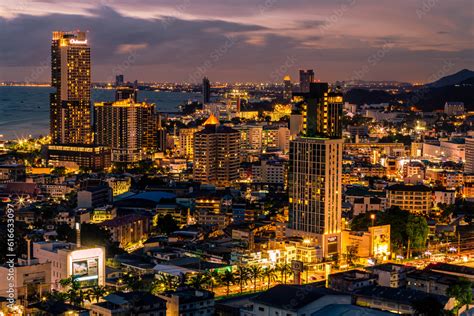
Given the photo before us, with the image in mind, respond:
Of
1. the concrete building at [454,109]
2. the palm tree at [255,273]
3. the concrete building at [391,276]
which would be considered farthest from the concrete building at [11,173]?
the concrete building at [454,109]

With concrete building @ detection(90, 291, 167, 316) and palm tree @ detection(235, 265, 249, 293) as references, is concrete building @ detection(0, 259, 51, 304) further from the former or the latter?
palm tree @ detection(235, 265, 249, 293)

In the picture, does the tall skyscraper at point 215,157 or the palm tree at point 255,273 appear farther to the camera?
the tall skyscraper at point 215,157

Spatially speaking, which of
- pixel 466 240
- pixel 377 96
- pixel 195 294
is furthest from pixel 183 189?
pixel 377 96

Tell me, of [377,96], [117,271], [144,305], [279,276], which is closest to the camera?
[144,305]

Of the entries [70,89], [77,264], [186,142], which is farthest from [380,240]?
[70,89]

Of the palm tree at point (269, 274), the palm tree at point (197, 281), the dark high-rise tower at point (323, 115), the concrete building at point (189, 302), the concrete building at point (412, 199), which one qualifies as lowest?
the palm tree at point (269, 274)

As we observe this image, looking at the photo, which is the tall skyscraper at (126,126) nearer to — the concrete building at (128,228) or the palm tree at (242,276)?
the concrete building at (128,228)

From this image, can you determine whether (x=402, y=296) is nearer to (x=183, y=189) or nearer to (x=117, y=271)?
(x=117, y=271)
